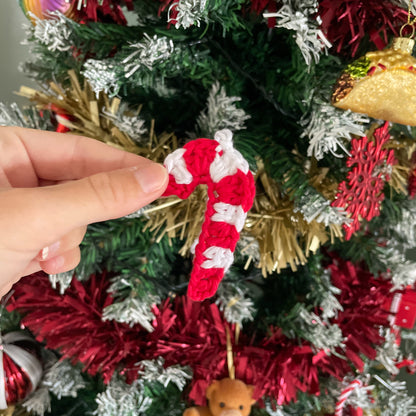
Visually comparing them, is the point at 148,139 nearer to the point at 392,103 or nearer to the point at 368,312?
the point at 392,103

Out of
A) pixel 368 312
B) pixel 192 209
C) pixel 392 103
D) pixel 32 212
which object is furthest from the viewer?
pixel 368 312

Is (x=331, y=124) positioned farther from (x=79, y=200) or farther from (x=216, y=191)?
(x=79, y=200)

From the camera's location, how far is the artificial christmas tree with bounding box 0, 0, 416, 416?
449 mm

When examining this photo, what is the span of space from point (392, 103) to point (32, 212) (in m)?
0.38

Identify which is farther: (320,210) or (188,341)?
(188,341)

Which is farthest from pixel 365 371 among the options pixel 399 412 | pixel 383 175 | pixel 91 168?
pixel 91 168

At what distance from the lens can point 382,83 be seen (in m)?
0.42

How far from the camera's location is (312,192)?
1.63 ft

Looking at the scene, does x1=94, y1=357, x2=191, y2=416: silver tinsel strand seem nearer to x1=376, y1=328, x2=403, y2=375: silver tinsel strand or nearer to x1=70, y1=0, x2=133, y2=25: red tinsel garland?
x1=376, y1=328, x2=403, y2=375: silver tinsel strand

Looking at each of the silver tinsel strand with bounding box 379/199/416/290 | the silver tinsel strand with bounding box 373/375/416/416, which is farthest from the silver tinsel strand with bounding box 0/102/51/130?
the silver tinsel strand with bounding box 373/375/416/416

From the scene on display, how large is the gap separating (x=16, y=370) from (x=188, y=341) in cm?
27

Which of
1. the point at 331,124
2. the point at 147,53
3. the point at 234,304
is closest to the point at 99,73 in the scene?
the point at 147,53

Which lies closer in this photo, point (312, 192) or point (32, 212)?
point (32, 212)

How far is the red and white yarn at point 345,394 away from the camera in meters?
0.64
